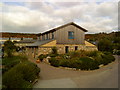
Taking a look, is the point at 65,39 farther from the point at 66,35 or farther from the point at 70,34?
the point at 70,34

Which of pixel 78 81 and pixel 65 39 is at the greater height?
pixel 65 39

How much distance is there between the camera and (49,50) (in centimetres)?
2444

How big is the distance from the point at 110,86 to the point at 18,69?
6034 mm

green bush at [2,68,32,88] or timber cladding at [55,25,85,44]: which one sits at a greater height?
timber cladding at [55,25,85,44]

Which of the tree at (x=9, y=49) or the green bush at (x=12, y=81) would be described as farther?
the tree at (x=9, y=49)

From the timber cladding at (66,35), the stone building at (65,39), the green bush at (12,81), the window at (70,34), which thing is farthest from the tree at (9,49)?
the green bush at (12,81)

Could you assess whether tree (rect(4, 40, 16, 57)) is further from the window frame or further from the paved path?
the paved path

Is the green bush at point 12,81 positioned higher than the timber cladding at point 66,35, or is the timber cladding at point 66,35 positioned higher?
the timber cladding at point 66,35

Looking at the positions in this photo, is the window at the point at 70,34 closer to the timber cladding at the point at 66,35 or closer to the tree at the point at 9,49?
the timber cladding at the point at 66,35

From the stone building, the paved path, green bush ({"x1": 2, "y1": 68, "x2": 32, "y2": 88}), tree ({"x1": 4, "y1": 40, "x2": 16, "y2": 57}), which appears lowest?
the paved path

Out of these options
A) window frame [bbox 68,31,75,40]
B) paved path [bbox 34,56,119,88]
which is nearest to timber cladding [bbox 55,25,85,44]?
window frame [bbox 68,31,75,40]

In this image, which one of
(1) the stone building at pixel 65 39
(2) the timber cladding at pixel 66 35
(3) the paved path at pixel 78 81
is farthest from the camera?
(2) the timber cladding at pixel 66 35

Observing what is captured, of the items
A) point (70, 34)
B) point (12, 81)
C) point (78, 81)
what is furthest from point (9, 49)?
point (12, 81)

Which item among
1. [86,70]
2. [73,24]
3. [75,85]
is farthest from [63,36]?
[75,85]
